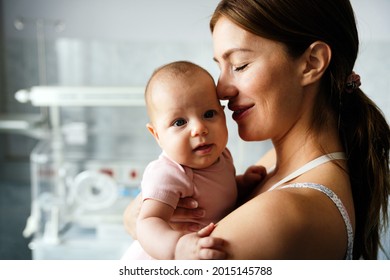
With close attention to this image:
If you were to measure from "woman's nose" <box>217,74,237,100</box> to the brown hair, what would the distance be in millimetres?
98

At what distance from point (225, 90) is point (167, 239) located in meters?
0.27

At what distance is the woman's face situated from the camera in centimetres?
70

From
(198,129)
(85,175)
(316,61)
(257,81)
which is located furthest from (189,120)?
(85,175)

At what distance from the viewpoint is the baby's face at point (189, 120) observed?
0.69 m

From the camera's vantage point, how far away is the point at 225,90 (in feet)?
2.41

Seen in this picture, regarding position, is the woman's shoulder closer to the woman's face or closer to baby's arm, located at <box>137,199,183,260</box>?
baby's arm, located at <box>137,199,183,260</box>

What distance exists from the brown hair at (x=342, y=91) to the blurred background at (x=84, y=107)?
124cm

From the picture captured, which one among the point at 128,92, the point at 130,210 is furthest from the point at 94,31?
the point at 130,210

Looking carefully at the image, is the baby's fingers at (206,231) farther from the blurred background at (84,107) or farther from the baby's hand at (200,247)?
the blurred background at (84,107)

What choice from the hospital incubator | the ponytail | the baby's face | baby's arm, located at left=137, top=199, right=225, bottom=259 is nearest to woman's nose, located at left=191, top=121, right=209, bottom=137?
the baby's face

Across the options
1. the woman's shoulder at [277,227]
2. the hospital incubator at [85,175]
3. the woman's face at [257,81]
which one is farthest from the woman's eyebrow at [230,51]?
the hospital incubator at [85,175]

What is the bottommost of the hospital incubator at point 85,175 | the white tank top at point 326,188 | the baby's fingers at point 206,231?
the baby's fingers at point 206,231
